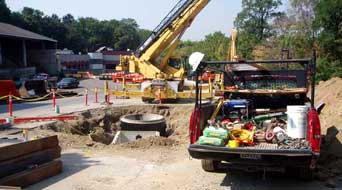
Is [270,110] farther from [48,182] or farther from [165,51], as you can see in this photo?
[165,51]

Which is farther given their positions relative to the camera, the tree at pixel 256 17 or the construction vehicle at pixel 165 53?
the tree at pixel 256 17

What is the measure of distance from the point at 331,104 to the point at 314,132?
823cm

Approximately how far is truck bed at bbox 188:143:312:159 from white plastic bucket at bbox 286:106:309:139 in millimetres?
568

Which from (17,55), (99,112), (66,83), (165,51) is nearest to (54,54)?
(17,55)

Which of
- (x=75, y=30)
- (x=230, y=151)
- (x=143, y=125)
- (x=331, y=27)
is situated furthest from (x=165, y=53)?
(x=75, y=30)

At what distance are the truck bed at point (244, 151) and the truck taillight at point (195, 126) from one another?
668 mm

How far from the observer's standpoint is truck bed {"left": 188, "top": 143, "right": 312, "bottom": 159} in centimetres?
723

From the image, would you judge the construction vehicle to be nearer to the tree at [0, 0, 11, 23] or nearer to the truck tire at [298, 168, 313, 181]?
the truck tire at [298, 168, 313, 181]

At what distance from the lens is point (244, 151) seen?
24.6 ft

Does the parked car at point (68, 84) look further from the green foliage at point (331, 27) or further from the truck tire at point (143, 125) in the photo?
the truck tire at point (143, 125)

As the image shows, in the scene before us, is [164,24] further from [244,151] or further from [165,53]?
[244,151]

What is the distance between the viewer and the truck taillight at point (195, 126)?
8523 millimetres

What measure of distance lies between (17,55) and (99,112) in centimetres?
4833

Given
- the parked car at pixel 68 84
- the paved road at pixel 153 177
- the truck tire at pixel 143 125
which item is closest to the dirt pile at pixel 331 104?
the paved road at pixel 153 177
